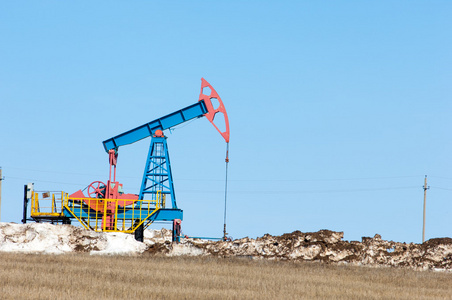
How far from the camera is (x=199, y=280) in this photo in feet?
47.6

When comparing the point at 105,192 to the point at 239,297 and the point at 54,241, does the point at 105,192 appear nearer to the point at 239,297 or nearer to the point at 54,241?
the point at 54,241

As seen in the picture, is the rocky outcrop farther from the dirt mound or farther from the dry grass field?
the dry grass field

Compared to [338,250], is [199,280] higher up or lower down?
lower down

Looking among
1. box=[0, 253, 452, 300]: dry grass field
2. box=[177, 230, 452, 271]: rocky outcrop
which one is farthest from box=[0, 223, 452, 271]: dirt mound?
box=[0, 253, 452, 300]: dry grass field

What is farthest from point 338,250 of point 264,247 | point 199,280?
point 199,280

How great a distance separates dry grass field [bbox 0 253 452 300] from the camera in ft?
40.6

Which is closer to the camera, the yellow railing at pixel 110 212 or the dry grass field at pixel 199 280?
the dry grass field at pixel 199 280

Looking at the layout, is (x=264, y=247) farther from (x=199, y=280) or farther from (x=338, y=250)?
(x=199, y=280)

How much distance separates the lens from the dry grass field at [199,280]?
12.4 meters

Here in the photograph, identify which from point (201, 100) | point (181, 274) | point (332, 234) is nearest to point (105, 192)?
point (201, 100)

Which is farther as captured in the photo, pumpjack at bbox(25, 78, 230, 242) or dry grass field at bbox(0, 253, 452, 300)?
pumpjack at bbox(25, 78, 230, 242)

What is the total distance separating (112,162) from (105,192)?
160 centimetres

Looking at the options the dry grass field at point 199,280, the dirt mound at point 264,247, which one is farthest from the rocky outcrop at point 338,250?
the dry grass field at point 199,280

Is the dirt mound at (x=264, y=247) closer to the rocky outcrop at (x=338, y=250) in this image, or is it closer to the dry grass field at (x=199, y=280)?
the rocky outcrop at (x=338, y=250)
